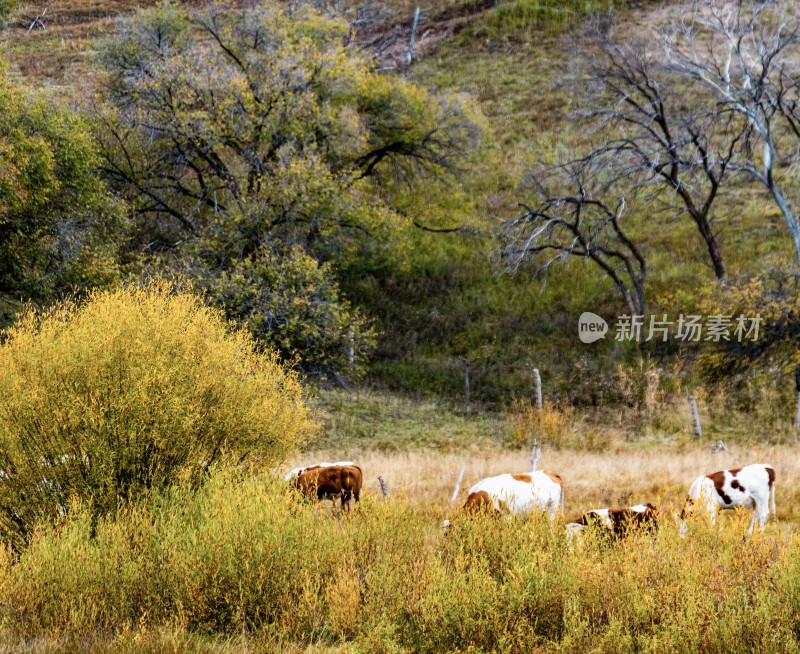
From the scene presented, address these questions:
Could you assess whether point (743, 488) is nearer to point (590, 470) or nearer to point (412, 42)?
point (590, 470)

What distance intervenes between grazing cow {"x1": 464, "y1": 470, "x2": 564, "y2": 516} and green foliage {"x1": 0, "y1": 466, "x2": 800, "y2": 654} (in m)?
1.39

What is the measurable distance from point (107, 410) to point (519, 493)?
19.7ft

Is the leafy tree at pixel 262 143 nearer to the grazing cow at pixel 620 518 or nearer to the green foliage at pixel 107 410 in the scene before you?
the green foliage at pixel 107 410

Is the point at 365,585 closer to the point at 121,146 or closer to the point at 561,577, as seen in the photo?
the point at 561,577

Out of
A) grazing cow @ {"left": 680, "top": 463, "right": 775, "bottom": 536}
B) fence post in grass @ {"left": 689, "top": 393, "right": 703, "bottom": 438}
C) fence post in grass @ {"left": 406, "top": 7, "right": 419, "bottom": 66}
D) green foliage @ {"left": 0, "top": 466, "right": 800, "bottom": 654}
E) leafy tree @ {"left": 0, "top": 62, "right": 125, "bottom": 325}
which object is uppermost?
fence post in grass @ {"left": 406, "top": 7, "right": 419, "bottom": 66}

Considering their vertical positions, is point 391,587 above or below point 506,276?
above

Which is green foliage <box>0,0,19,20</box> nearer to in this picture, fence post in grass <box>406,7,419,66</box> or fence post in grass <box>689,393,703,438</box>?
fence post in grass <box>406,7,419,66</box>

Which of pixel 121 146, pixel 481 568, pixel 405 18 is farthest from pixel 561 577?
pixel 405 18

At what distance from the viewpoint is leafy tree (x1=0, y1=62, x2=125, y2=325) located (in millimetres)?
20469

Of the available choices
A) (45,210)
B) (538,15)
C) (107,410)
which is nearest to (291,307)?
(45,210)

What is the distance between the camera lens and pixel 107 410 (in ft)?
32.7

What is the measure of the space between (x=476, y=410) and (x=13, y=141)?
16.8 meters

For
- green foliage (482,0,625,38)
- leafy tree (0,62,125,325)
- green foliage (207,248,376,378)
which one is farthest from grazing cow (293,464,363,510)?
green foliage (482,0,625,38)

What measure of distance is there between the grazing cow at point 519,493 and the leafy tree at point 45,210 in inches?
583
